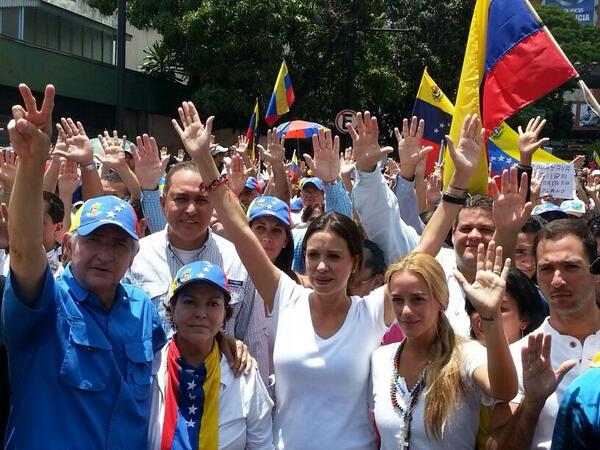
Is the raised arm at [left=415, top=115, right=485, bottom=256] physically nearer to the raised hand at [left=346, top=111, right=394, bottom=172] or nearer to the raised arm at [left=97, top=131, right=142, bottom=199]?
the raised hand at [left=346, top=111, right=394, bottom=172]

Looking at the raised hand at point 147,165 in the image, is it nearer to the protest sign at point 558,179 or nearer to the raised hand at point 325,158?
the raised hand at point 325,158

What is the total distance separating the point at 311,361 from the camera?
3.01 meters

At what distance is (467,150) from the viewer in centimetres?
379

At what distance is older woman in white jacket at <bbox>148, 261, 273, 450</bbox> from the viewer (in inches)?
113

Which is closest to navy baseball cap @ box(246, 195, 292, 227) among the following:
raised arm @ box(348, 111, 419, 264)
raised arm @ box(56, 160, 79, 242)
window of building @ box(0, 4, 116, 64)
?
raised arm @ box(348, 111, 419, 264)

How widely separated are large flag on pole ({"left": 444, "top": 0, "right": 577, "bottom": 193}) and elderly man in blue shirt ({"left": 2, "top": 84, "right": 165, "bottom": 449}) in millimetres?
3166

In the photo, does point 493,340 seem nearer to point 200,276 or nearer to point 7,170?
point 200,276

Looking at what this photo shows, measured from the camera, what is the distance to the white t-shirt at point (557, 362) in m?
2.75

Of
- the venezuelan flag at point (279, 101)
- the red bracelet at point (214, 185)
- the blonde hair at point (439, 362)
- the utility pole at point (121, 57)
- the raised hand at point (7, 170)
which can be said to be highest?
the utility pole at point (121, 57)

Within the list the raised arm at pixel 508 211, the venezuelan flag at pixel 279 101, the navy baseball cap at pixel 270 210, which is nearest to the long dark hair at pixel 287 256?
the navy baseball cap at pixel 270 210

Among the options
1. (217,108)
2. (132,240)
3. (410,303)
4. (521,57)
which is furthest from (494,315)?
(217,108)

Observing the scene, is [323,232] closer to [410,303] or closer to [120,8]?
[410,303]

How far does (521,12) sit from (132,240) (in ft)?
12.5

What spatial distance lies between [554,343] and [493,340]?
1.59 ft
